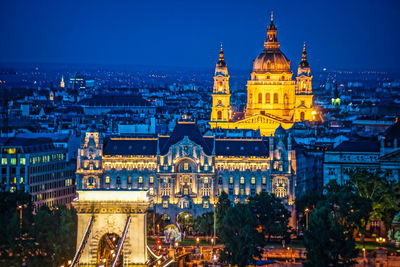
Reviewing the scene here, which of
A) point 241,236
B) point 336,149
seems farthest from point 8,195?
point 336,149

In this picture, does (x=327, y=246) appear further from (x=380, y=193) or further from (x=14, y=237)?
(x=14, y=237)

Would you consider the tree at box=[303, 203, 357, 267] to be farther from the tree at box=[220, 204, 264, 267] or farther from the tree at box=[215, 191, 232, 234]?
the tree at box=[215, 191, 232, 234]

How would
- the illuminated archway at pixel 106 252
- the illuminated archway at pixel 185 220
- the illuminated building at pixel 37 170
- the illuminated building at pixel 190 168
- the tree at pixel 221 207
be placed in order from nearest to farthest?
the illuminated archway at pixel 106 252, the tree at pixel 221 207, the illuminated archway at pixel 185 220, the illuminated building at pixel 190 168, the illuminated building at pixel 37 170

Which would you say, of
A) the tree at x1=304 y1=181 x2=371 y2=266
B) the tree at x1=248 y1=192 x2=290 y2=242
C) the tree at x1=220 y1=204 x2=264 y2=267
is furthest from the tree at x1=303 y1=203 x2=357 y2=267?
the tree at x1=248 y1=192 x2=290 y2=242

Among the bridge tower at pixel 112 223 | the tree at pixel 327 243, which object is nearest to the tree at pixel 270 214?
the tree at pixel 327 243

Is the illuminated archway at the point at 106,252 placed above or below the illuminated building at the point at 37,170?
below

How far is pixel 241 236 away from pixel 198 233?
2681 centimetres

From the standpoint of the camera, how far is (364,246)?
13475 cm

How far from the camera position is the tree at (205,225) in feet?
478

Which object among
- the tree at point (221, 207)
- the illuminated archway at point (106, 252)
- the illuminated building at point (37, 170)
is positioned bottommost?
the illuminated archway at point (106, 252)

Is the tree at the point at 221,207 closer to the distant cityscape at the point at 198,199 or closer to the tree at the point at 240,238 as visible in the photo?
the distant cityscape at the point at 198,199

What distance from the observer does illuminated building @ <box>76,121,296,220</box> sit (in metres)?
160

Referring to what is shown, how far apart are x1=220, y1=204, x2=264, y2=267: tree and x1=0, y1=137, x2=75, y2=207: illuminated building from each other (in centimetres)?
4012

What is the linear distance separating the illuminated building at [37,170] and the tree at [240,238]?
40.1 meters
